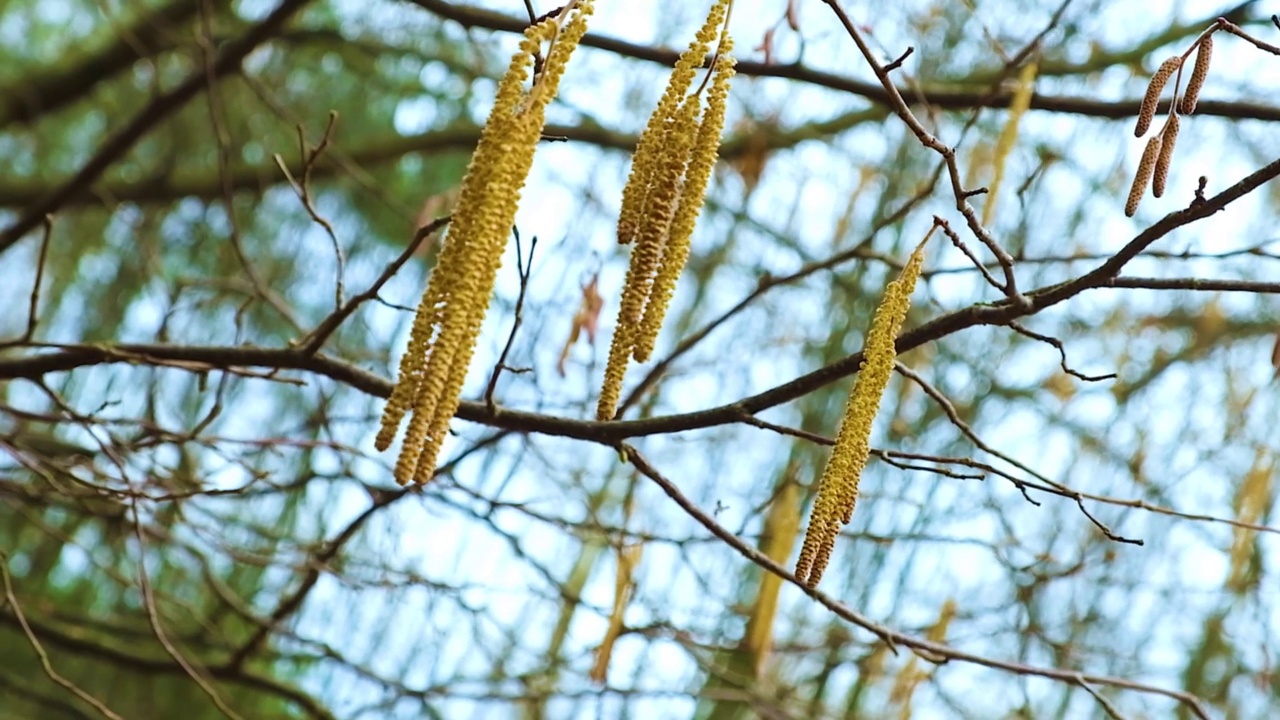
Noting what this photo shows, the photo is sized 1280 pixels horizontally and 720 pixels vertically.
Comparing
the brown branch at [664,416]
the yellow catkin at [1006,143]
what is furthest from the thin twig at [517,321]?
the yellow catkin at [1006,143]

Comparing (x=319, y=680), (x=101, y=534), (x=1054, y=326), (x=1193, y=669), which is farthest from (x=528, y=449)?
(x=1193, y=669)

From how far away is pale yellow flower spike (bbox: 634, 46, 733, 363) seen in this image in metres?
1.23

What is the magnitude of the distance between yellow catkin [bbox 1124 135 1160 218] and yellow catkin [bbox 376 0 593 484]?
48 cm

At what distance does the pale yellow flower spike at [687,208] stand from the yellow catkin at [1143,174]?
1.15ft

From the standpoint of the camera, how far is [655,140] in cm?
122

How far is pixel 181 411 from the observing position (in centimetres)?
381

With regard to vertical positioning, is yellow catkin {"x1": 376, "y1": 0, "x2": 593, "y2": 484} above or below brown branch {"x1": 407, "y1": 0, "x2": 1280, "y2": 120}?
below

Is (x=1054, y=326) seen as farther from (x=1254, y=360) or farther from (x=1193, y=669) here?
(x=1193, y=669)

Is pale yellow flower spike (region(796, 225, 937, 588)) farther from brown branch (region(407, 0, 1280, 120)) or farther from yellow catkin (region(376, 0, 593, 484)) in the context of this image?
brown branch (region(407, 0, 1280, 120))

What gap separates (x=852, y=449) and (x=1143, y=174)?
1.15ft

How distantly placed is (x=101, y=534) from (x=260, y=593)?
0.45 metres

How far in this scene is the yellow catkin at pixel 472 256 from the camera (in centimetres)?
111

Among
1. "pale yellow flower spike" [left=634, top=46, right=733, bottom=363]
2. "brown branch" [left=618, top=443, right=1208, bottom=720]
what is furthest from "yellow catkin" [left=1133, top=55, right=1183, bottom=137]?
"brown branch" [left=618, top=443, right=1208, bottom=720]

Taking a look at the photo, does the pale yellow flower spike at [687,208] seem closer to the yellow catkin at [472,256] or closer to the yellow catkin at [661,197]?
the yellow catkin at [661,197]
